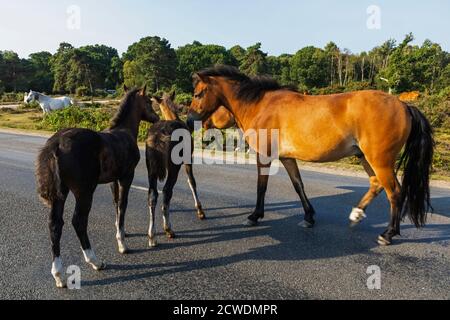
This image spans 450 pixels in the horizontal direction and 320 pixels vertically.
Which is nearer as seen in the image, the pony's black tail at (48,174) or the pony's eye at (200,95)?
the pony's black tail at (48,174)

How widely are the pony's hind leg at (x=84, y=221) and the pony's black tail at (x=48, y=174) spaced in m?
0.21

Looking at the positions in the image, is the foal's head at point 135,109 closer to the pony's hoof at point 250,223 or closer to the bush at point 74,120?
the pony's hoof at point 250,223

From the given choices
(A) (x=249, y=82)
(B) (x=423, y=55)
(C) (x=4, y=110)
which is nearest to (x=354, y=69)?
(B) (x=423, y=55)

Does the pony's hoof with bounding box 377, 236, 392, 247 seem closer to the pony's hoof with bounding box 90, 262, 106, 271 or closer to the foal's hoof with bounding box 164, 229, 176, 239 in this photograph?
the foal's hoof with bounding box 164, 229, 176, 239

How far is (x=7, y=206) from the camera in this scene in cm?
607

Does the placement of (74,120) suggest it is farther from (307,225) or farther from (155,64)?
(155,64)

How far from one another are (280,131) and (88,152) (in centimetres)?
274

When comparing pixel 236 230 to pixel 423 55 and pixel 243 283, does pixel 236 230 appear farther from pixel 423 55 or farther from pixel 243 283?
pixel 423 55

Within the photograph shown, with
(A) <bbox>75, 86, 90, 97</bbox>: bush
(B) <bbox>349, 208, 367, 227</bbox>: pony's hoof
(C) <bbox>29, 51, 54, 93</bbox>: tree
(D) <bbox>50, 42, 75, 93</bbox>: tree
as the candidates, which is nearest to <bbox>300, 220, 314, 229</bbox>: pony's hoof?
(B) <bbox>349, 208, 367, 227</bbox>: pony's hoof

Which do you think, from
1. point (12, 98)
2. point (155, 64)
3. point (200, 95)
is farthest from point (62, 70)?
point (200, 95)

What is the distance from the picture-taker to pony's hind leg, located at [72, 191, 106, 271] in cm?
353

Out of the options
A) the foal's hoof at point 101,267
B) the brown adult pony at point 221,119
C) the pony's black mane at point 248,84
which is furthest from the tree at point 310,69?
the foal's hoof at point 101,267

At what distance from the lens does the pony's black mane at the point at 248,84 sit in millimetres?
5504
